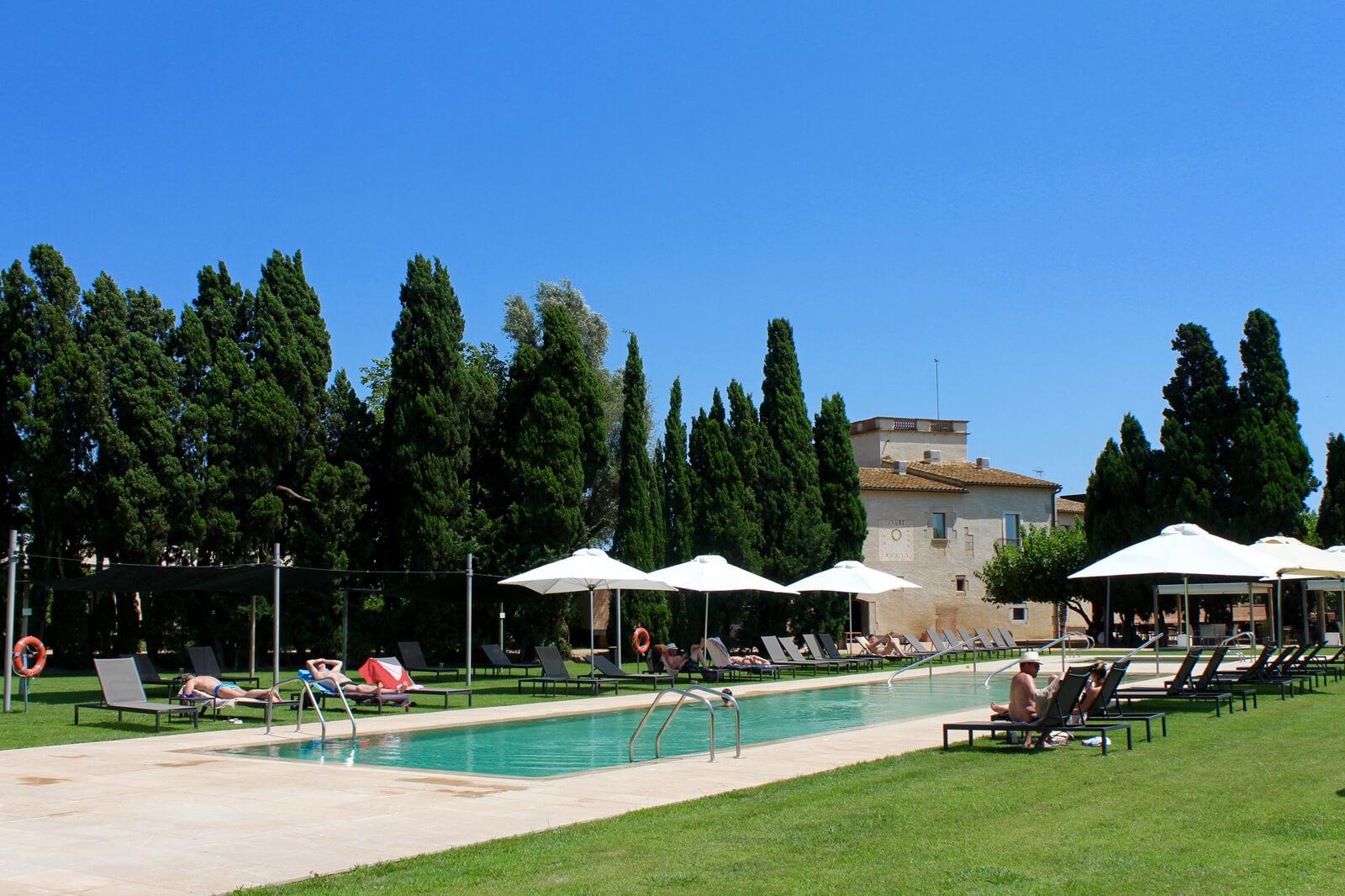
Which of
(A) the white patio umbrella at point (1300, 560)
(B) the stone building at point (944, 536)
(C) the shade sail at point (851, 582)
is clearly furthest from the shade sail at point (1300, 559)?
(B) the stone building at point (944, 536)

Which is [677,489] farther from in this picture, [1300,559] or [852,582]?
[1300,559]

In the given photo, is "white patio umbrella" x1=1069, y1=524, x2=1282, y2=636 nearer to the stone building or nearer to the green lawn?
the green lawn

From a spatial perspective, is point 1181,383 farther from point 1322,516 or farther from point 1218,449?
point 1322,516

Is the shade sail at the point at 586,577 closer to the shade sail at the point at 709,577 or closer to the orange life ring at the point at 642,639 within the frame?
the shade sail at the point at 709,577

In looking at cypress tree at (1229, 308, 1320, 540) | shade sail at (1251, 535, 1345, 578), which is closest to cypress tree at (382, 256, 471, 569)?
shade sail at (1251, 535, 1345, 578)

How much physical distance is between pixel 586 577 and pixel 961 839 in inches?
615

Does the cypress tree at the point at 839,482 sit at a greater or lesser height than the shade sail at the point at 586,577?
greater

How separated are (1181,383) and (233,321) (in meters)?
30.5

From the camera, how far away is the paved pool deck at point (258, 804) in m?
6.90

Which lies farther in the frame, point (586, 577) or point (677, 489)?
point (677, 489)

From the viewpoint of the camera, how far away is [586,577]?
22.4 metres

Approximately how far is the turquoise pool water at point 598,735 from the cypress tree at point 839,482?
17.2 m

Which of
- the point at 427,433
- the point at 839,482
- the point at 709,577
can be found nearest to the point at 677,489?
the point at 839,482

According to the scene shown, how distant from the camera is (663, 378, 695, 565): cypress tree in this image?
123ft
